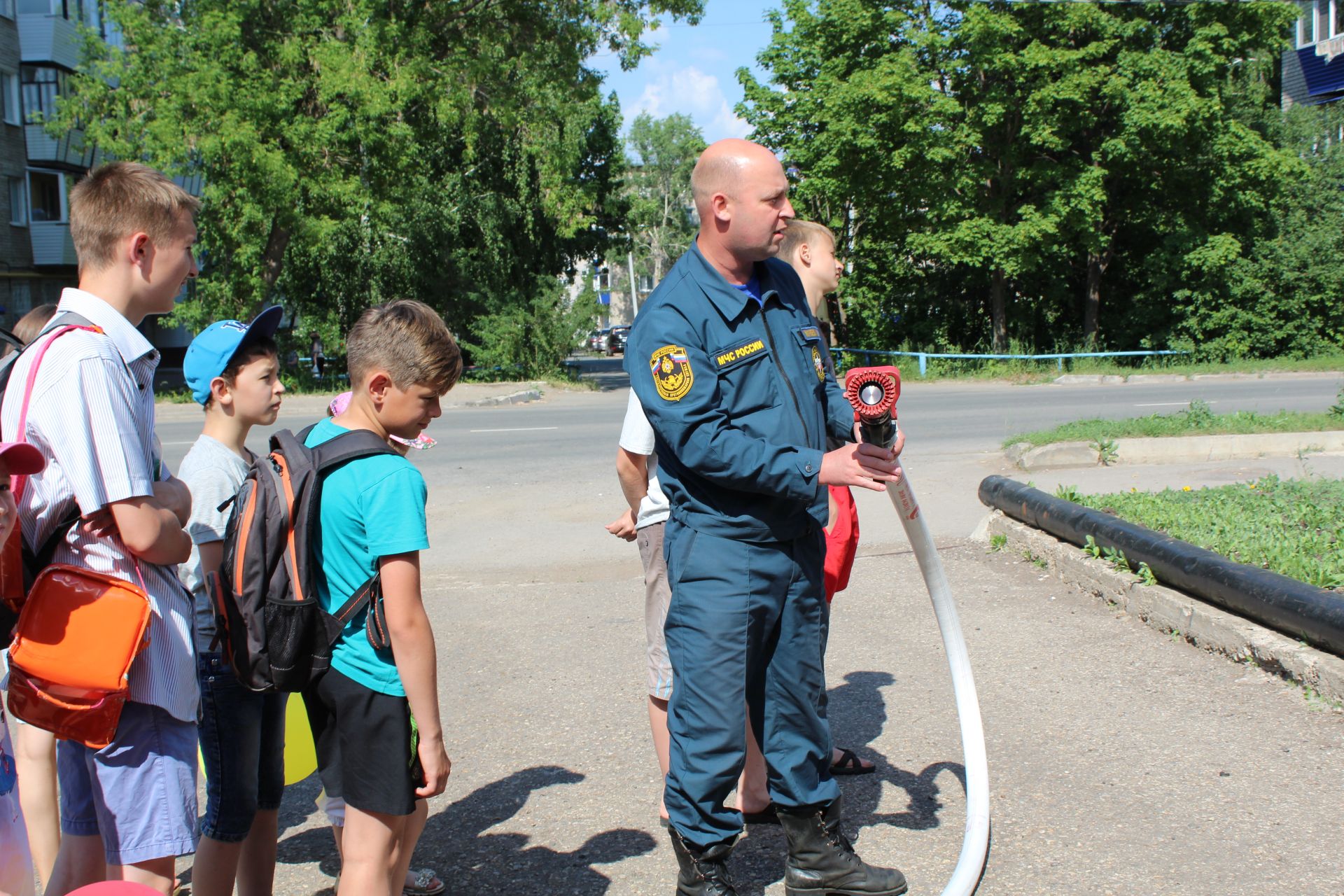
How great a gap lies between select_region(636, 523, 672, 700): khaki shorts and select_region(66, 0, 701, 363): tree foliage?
63.6 feet

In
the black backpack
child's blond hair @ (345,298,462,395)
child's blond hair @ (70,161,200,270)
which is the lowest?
the black backpack

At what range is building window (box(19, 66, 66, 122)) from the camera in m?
33.1

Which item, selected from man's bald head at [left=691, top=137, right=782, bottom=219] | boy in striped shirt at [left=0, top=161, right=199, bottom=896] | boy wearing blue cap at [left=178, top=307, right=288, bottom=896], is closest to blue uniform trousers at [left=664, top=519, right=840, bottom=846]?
man's bald head at [left=691, top=137, right=782, bottom=219]

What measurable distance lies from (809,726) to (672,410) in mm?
947

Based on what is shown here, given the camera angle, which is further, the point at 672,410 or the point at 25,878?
the point at 672,410

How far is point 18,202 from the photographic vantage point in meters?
33.9

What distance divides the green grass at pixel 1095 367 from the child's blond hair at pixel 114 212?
2212 centimetres

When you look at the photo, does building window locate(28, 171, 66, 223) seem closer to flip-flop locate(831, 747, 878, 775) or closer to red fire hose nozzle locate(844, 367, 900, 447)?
flip-flop locate(831, 747, 878, 775)

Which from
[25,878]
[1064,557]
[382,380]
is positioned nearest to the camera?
[25,878]

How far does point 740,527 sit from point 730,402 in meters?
0.33

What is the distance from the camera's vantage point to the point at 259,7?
22406 millimetres

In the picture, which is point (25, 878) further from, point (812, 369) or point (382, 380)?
point (812, 369)

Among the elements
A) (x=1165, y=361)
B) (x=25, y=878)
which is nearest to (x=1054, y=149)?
(x=1165, y=361)

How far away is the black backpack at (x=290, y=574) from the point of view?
2473mm
